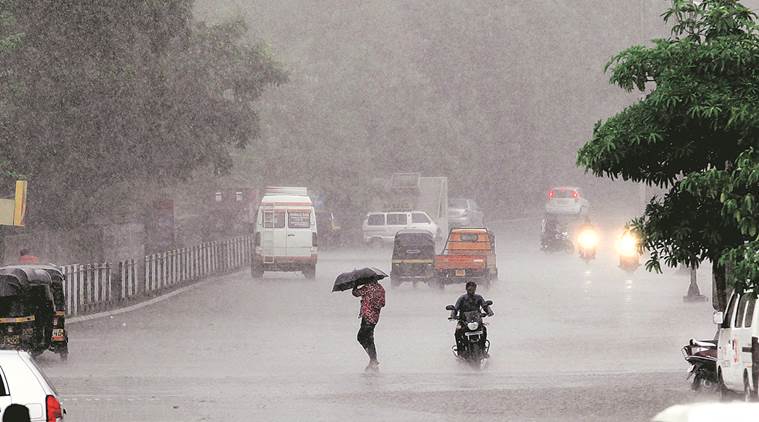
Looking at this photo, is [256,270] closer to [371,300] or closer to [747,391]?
[371,300]

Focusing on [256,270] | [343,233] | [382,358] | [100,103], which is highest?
[100,103]

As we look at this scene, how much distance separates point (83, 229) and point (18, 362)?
32.0 m

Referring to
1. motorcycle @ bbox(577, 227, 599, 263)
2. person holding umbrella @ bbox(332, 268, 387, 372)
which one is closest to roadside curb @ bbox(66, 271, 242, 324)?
person holding umbrella @ bbox(332, 268, 387, 372)

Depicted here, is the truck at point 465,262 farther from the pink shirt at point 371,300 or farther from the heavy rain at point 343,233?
the pink shirt at point 371,300

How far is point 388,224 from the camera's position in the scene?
2896 inches

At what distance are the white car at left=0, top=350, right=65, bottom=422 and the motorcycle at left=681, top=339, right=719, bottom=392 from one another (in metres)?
10.7

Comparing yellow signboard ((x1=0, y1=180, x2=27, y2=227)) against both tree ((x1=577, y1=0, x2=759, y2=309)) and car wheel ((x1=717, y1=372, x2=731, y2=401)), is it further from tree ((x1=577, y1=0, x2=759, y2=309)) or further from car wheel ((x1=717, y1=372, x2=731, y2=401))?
car wheel ((x1=717, y1=372, x2=731, y2=401))

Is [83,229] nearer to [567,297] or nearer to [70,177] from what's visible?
[70,177]

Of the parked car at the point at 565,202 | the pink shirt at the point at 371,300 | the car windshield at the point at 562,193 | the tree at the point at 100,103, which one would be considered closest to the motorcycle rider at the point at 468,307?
the pink shirt at the point at 371,300

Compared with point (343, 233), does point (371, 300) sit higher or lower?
lower

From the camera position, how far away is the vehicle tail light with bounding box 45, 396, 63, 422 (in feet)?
34.4

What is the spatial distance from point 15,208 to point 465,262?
59.3ft

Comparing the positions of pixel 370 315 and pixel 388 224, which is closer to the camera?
pixel 370 315

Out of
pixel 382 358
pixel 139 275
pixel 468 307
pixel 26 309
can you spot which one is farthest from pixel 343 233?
pixel 26 309
